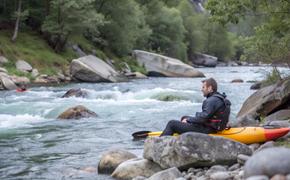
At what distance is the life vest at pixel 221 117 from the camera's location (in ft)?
27.6

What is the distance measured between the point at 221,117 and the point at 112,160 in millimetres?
2087

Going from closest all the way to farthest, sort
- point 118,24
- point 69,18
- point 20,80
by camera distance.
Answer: point 20,80 → point 69,18 → point 118,24

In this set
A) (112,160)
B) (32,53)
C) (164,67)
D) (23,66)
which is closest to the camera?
(112,160)

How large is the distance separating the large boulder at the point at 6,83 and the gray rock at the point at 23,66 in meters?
2.86

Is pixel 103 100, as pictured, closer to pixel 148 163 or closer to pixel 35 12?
pixel 148 163

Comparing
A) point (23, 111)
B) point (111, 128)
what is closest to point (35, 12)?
point (23, 111)

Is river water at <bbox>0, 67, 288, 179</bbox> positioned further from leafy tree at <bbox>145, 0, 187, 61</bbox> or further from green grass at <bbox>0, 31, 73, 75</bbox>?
leafy tree at <bbox>145, 0, 187, 61</bbox>

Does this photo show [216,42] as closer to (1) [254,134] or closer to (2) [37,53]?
(2) [37,53]

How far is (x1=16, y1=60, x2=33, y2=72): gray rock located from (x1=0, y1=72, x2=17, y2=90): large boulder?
2856 mm

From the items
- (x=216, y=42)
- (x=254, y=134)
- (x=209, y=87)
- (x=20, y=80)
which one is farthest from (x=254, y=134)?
(x=216, y=42)

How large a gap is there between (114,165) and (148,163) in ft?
3.35

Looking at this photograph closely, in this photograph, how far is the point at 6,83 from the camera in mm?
24812

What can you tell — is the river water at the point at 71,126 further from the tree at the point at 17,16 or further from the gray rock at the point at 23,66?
the tree at the point at 17,16

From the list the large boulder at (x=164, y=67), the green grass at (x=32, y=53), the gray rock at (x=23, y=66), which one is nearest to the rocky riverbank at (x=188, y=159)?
the green grass at (x=32, y=53)
